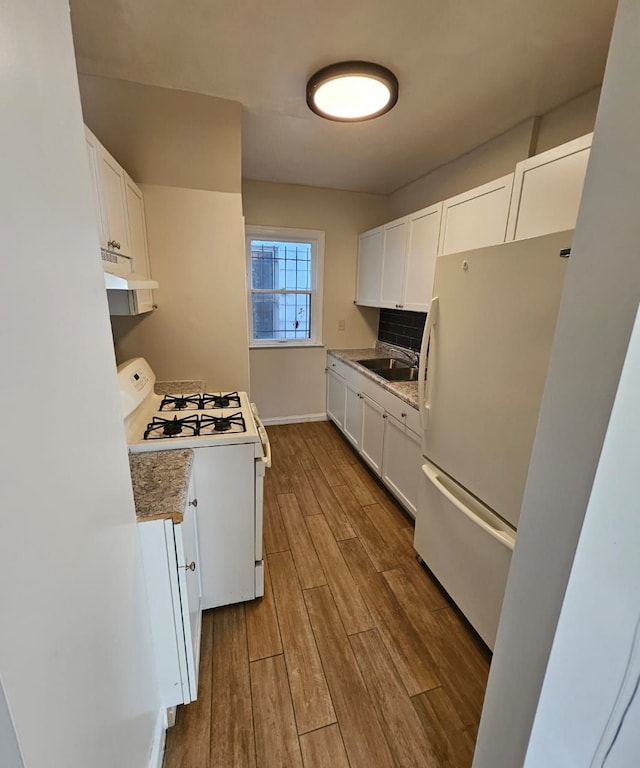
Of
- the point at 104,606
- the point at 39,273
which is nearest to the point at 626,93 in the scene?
the point at 39,273

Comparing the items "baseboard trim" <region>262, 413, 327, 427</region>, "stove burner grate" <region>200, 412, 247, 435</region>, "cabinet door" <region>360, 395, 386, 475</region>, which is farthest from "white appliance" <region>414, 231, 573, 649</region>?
"baseboard trim" <region>262, 413, 327, 427</region>

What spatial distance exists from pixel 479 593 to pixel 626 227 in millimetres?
1577

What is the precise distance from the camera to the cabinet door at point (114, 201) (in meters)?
1.43

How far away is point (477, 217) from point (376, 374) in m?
1.37

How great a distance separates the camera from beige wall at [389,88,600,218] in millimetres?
1826

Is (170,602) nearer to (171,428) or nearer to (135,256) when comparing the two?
(171,428)

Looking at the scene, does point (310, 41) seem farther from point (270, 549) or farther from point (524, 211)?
point (270, 549)

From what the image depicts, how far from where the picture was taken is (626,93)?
553mm

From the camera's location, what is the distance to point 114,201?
157 centimetres

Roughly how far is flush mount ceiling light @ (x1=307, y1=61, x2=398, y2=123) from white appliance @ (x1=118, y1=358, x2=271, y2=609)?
5.73ft

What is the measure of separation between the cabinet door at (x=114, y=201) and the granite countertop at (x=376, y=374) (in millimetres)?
1810

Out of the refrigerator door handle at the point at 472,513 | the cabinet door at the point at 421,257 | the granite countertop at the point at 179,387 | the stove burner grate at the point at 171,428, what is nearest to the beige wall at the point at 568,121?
the cabinet door at the point at 421,257

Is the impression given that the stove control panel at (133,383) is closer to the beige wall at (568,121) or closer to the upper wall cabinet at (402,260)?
the upper wall cabinet at (402,260)

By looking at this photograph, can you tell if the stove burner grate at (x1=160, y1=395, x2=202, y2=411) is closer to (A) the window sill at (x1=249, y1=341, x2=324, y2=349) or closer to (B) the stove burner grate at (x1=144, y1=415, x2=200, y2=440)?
(B) the stove burner grate at (x1=144, y1=415, x2=200, y2=440)
